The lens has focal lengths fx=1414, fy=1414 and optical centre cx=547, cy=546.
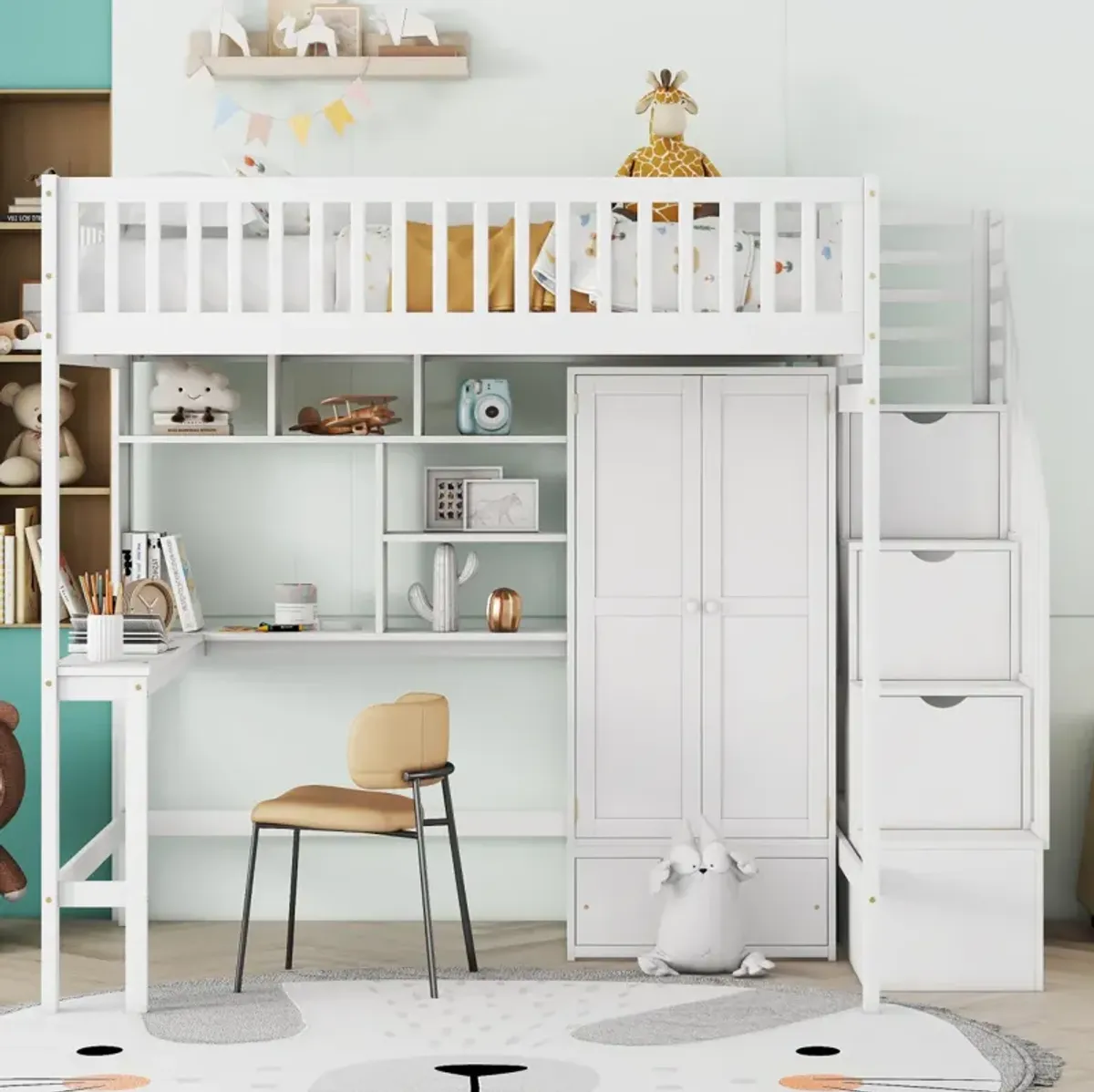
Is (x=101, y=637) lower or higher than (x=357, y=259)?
lower

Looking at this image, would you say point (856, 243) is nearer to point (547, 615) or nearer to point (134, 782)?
point (547, 615)

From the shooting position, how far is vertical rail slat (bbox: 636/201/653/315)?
321cm

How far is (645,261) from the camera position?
10.6 ft

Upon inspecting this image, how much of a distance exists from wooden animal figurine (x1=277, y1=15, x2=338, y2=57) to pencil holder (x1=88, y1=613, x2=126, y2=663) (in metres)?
1.80

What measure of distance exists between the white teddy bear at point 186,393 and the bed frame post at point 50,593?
0.71 m

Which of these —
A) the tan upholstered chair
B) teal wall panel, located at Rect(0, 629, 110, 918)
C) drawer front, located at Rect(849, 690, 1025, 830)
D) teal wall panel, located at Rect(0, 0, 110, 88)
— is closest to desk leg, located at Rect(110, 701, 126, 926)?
teal wall panel, located at Rect(0, 629, 110, 918)

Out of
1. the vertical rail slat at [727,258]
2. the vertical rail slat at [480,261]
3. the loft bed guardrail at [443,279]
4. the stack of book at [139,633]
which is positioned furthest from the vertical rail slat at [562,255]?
the stack of book at [139,633]

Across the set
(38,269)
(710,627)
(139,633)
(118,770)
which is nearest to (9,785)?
(118,770)

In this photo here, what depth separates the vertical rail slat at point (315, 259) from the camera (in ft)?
10.5

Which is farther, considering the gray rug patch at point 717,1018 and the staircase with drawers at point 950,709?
the staircase with drawers at point 950,709

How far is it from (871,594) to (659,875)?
2.93 feet

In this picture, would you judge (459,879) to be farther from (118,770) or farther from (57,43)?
(57,43)

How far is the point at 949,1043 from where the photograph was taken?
10.2 ft

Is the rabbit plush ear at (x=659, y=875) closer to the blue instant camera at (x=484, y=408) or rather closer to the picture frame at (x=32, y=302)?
the blue instant camera at (x=484, y=408)
